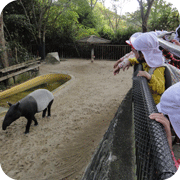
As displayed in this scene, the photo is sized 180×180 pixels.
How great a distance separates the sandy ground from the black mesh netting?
2.02m

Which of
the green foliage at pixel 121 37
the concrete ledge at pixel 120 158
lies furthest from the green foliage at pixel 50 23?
the concrete ledge at pixel 120 158

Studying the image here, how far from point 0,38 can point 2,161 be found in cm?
614

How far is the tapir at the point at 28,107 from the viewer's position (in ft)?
11.0

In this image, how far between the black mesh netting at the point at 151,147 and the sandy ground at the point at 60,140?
6.63 ft

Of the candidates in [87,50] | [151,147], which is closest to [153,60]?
[151,147]

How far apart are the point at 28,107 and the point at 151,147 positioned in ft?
10.7

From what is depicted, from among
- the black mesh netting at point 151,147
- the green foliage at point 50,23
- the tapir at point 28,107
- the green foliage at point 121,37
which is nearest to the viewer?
the black mesh netting at point 151,147

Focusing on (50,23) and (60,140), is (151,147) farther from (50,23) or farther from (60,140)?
(50,23)

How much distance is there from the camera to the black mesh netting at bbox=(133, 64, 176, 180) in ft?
2.17

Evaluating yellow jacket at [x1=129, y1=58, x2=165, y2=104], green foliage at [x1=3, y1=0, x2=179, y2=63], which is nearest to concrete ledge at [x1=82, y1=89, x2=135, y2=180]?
yellow jacket at [x1=129, y1=58, x2=165, y2=104]

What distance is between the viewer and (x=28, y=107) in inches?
141

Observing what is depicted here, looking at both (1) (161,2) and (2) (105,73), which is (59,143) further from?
(1) (161,2)

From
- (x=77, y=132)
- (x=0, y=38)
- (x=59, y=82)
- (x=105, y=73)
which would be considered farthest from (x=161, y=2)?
(x=77, y=132)

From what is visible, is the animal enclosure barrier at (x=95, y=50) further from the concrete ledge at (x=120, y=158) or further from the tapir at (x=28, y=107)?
the concrete ledge at (x=120, y=158)
